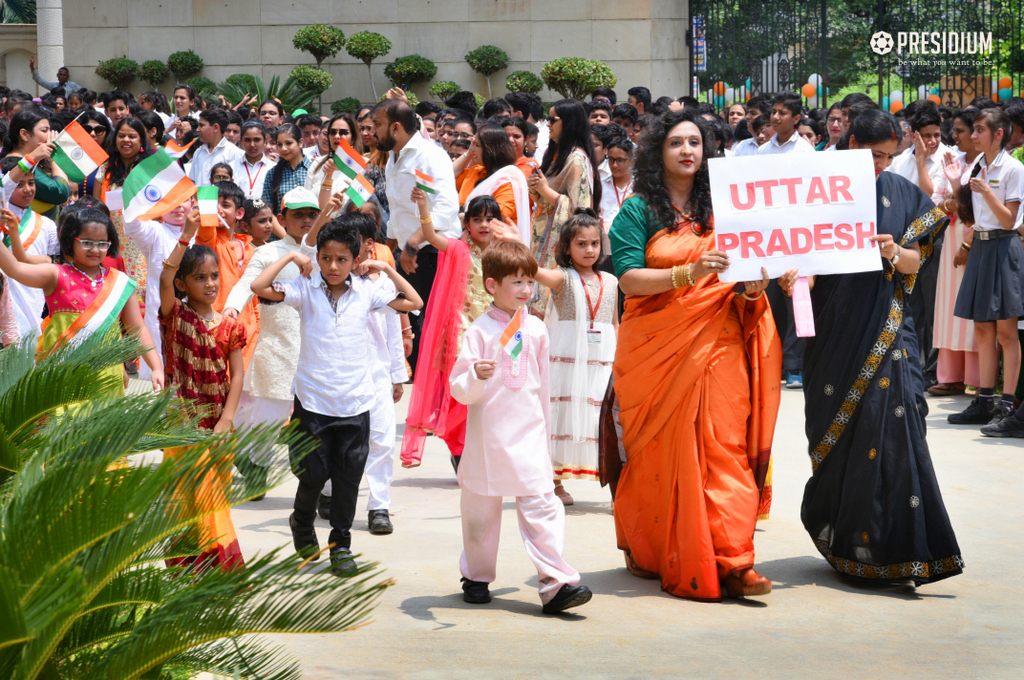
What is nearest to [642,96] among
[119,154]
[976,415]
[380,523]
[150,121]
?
[150,121]

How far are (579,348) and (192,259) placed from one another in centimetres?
219

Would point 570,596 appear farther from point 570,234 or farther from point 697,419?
point 570,234

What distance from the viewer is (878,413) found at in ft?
15.4

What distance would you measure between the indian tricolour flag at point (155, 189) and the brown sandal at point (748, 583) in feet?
12.0

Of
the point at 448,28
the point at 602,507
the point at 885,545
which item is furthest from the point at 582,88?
the point at 885,545

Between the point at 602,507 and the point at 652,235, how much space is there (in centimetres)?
205

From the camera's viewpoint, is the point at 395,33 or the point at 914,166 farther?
the point at 395,33

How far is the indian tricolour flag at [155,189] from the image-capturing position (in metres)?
6.33

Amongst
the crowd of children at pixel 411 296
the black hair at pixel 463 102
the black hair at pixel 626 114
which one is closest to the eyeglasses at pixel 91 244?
the crowd of children at pixel 411 296

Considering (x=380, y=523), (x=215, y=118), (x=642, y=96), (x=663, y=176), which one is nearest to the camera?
(x=663, y=176)

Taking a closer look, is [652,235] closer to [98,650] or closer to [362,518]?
[362,518]

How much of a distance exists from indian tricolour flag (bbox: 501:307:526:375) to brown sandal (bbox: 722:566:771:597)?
1.22m

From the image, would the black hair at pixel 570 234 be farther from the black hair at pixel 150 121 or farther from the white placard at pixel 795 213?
the black hair at pixel 150 121

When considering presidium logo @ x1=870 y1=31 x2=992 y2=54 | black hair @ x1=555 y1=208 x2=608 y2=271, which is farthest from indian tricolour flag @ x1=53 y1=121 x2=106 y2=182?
presidium logo @ x1=870 y1=31 x2=992 y2=54
